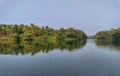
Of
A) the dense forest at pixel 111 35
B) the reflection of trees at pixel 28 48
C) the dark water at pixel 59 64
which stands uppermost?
the dense forest at pixel 111 35

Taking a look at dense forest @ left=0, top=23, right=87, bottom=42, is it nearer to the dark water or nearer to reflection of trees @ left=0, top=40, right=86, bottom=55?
reflection of trees @ left=0, top=40, right=86, bottom=55

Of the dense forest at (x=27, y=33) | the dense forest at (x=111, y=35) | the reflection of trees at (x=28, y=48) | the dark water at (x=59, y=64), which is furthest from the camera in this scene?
the dense forest at (x=111, y=35)

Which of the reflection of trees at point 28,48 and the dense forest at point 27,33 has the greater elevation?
the dense forest at point 27,33

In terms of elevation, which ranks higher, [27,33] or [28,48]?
[27,33]

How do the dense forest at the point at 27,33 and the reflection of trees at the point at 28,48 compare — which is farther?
the dense forest at the point at 27,33

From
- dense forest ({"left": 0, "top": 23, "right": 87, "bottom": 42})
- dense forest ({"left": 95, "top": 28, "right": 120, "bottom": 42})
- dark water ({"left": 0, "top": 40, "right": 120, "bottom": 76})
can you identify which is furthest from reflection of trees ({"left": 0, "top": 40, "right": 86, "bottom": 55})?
dense forest ({"left": 95, "top": 28, "right": 120, "bottom": 42})

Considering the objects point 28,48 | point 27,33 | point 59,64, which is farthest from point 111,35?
point 59,64

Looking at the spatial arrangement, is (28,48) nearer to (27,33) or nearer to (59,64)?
(59,64)

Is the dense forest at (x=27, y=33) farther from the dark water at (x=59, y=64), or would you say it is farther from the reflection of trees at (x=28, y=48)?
the dark water at (x=59, y=64)

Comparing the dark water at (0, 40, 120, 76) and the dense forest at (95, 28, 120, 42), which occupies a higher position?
the dense forest at (95, 28, 120, 42)

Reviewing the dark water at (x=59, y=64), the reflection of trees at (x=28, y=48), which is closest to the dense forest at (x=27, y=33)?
the reflection of trees at (x=28, y=48)

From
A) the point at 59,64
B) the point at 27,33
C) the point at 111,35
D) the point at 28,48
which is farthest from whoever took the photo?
the point at 111,35

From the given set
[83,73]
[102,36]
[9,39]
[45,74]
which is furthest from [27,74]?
[102,36]

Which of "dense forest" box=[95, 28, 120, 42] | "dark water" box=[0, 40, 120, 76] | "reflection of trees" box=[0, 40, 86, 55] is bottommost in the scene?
"dark water" box=[0, 40, 120, 76]
